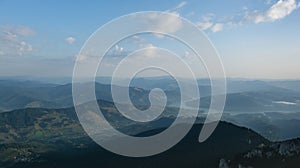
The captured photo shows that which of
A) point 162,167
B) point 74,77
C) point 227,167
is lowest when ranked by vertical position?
point 162,167

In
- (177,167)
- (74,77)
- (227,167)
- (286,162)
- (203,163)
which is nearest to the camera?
(74,77)

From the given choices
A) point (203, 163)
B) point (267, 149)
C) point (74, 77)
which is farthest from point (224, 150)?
point (74, 77)

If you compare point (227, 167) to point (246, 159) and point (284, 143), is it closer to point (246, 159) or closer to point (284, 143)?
point (246, 159)

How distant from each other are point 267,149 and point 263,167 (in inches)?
705

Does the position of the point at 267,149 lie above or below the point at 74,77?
below

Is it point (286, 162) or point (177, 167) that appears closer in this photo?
point (286, 162)

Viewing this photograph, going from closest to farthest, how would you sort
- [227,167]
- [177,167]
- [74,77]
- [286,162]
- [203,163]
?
[74,77] < [286,162] < [227,167] < [203,163] < [177,167]

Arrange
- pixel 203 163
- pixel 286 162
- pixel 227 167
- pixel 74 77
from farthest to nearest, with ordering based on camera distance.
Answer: pixel 203 163 → pixel 227 167 → pixel 286 162 → pixel 74 77

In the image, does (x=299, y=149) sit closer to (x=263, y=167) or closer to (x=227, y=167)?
(x=263, y=167)

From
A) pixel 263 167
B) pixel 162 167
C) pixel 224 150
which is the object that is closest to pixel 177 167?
pixel 162 167

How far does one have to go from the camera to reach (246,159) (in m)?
137

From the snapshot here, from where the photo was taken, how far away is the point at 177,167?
191 meters

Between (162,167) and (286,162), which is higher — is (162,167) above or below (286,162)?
below

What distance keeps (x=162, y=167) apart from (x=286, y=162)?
90.2 meters
